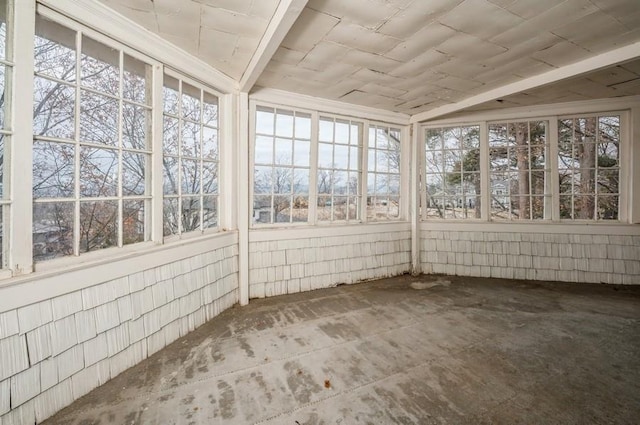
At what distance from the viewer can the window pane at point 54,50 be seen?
5.12 feet

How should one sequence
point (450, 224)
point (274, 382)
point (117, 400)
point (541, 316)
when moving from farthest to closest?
point (450, 224), point (541, 316), point (274, 382), point (117, 400)

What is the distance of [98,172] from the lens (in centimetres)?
186

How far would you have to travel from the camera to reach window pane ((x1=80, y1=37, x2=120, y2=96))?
1.79m

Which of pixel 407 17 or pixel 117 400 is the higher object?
pixel 407 17

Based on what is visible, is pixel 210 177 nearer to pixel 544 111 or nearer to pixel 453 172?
pixel 453 172

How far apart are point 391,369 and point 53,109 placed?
264 cm

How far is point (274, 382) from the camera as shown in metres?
1.78

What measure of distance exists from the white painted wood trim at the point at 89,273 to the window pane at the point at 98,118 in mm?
762

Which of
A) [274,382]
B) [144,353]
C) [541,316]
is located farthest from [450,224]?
[144,353]

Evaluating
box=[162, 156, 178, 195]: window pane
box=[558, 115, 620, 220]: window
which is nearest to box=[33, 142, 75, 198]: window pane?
box=[162, 156, 178, 195]: window pane

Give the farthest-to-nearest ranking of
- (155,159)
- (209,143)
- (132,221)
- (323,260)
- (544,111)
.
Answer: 1. (544,111)
2. (323,260)
3. (209,143)
4. (155,159)
5. (132,221)

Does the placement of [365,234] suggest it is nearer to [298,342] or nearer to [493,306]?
[493,306]

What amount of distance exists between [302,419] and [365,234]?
105 inches

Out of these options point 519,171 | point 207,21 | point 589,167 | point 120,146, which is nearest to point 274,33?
point 207,21
